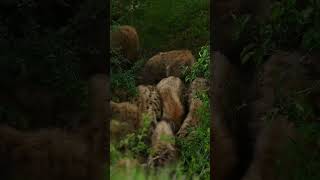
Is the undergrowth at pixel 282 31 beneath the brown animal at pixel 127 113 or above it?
above

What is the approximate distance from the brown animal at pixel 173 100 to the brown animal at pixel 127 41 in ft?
0.88

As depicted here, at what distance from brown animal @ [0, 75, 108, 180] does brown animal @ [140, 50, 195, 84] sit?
425mm

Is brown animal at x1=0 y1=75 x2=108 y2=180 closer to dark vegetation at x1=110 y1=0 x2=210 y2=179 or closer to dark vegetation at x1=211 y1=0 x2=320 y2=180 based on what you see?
dark vegetation at x1=110 y1=0 x2=210 y2=179

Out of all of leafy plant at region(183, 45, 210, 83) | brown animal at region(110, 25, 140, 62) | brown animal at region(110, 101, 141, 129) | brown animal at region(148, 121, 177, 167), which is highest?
brown animal at region(110, 25, 140, 62)

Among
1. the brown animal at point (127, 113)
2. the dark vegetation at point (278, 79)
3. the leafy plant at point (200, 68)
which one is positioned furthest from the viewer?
the leafy plant at point (200, 68)

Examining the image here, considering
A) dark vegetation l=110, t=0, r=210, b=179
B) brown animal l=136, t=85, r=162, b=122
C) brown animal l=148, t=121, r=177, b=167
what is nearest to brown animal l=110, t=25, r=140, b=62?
dark vegetation l=110, t=0, r=210, b=179

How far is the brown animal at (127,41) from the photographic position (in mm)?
3355

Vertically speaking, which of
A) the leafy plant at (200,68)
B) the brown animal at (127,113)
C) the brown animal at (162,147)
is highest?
the leafy plant at (200,68)

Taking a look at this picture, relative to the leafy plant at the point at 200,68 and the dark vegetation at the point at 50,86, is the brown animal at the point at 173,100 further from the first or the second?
the dark vegetation at the point at 50,86

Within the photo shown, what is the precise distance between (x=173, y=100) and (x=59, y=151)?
2.82 feet

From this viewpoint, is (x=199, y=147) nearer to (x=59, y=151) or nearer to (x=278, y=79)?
(x=278, y=79)

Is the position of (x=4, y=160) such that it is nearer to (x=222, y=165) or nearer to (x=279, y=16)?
(x=222, y=165)

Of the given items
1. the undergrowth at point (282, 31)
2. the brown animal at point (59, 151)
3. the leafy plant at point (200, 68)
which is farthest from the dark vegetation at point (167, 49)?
the undergrowth at point (282, 31)

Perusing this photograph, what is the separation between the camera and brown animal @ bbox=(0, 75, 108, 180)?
302cm
